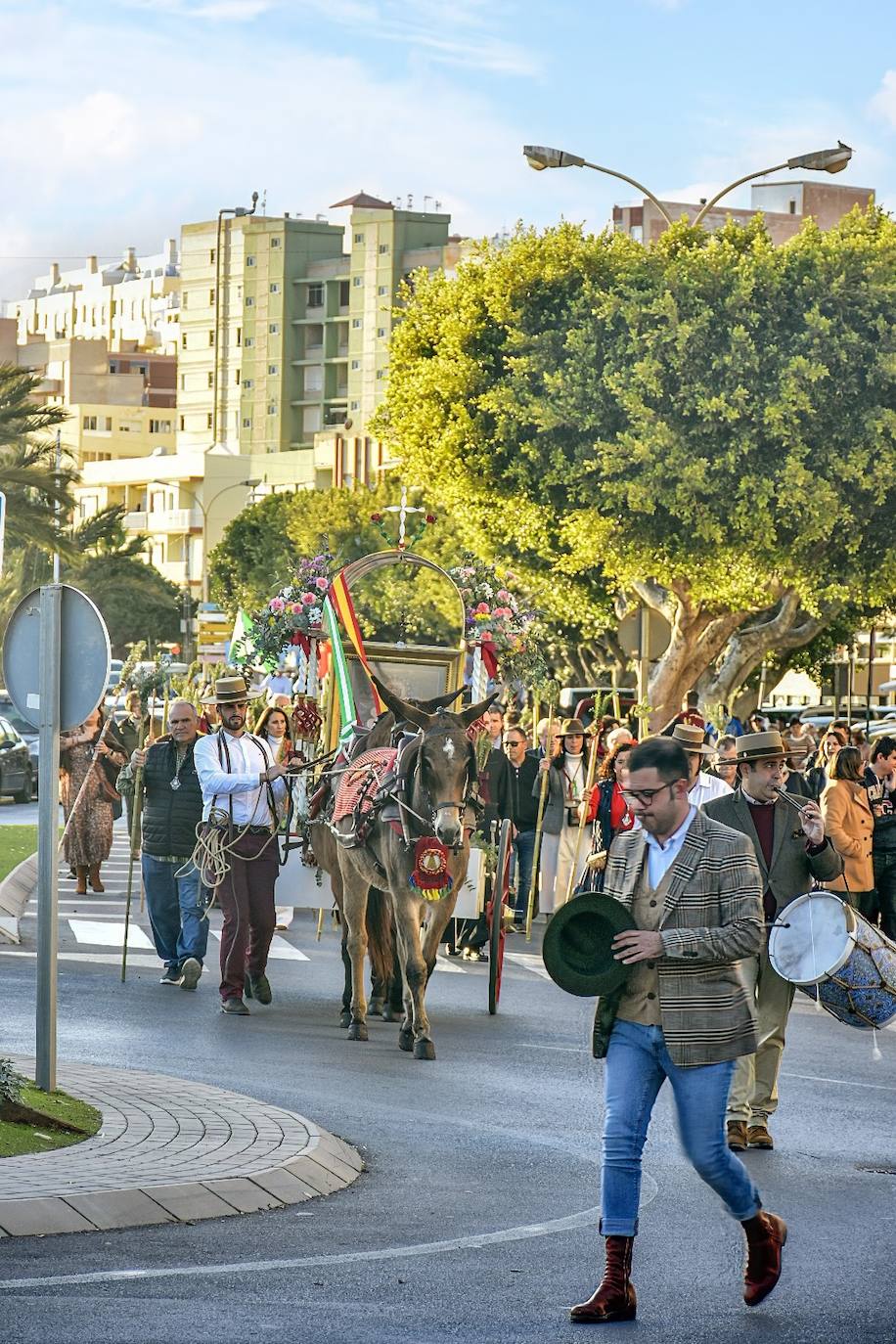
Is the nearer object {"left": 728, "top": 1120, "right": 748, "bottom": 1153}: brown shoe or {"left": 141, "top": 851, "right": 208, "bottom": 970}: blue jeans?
{"left": 728, "top": 1120, "right": 748, "bottom": 1153}: brown shoe

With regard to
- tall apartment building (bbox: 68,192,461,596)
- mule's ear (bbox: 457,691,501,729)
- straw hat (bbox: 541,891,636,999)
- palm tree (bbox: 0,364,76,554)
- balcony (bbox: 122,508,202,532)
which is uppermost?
tall apartment building (bbox: 68,192,461,596)

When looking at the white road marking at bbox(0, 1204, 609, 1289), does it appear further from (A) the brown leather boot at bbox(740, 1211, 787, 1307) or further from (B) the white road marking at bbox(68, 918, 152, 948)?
(B) the white road marking at bbox(68, 918, 152, 948)

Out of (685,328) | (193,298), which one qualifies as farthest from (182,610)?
(685,328)

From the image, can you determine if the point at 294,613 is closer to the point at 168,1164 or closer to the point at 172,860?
the point at 172,860

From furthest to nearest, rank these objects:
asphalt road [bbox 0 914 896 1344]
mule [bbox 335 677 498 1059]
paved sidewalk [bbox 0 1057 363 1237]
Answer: mule [bbox 335 677 498 1059] < paved sidewalk [bbox 0 1057 363 1237] < asphalt road [bbox 0 914 896 1344]

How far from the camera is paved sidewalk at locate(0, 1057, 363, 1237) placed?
865 centimetres

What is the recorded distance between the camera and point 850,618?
49438mm

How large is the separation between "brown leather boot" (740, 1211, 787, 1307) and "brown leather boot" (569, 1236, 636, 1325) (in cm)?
38

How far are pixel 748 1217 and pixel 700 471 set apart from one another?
1257 inches

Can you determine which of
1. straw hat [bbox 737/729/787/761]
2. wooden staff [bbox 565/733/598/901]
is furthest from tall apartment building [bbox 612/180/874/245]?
straw hat [bbox 737/729/787/761]

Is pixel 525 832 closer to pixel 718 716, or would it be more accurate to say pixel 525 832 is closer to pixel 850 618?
pixel 718 716

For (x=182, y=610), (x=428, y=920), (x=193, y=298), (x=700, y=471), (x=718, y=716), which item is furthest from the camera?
(x=193, y=298)

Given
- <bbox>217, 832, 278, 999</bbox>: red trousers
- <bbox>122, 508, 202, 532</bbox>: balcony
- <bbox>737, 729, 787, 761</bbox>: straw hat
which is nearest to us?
<bbox>737, 729, 787, 761</bbox>: straw hat

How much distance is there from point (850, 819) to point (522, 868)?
5307 millimetres
